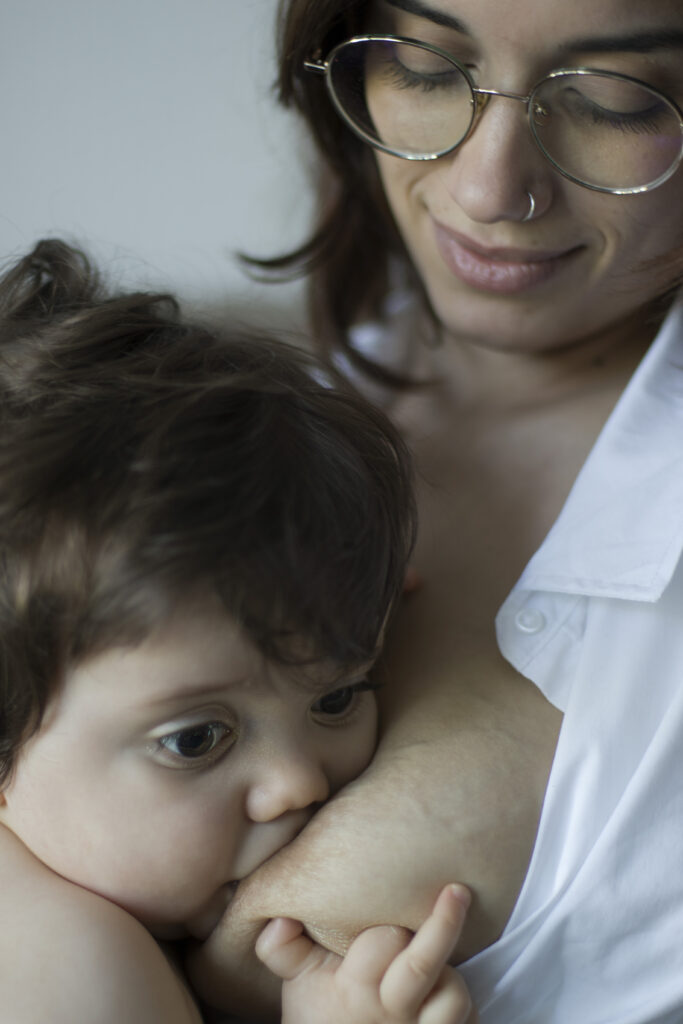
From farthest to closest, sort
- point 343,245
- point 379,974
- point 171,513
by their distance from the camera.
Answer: point 343,245 → point 379,974 → point 171,513

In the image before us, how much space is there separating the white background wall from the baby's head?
734mm

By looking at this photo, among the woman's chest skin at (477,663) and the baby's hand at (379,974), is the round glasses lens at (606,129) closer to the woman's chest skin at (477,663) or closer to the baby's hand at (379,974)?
the woman's chest skin at (477,663)

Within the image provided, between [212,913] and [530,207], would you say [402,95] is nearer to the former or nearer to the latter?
[530,207]

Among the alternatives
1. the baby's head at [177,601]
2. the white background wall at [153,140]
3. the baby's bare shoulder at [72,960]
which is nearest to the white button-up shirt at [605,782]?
the baby's head at [177,601]

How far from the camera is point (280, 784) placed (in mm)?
1062

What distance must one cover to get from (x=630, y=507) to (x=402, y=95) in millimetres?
614

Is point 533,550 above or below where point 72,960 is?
above

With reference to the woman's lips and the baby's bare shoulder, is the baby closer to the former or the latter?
the baby's bare shoulder

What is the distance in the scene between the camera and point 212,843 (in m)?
1.06

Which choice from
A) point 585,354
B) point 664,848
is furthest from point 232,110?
point 664,848

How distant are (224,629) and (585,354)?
33.5 inches

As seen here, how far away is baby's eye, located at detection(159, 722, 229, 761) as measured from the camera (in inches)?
40.4

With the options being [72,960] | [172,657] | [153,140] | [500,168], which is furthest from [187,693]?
[153,140]

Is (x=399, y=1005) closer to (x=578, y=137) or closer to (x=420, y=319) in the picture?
(x=578, y=137)
